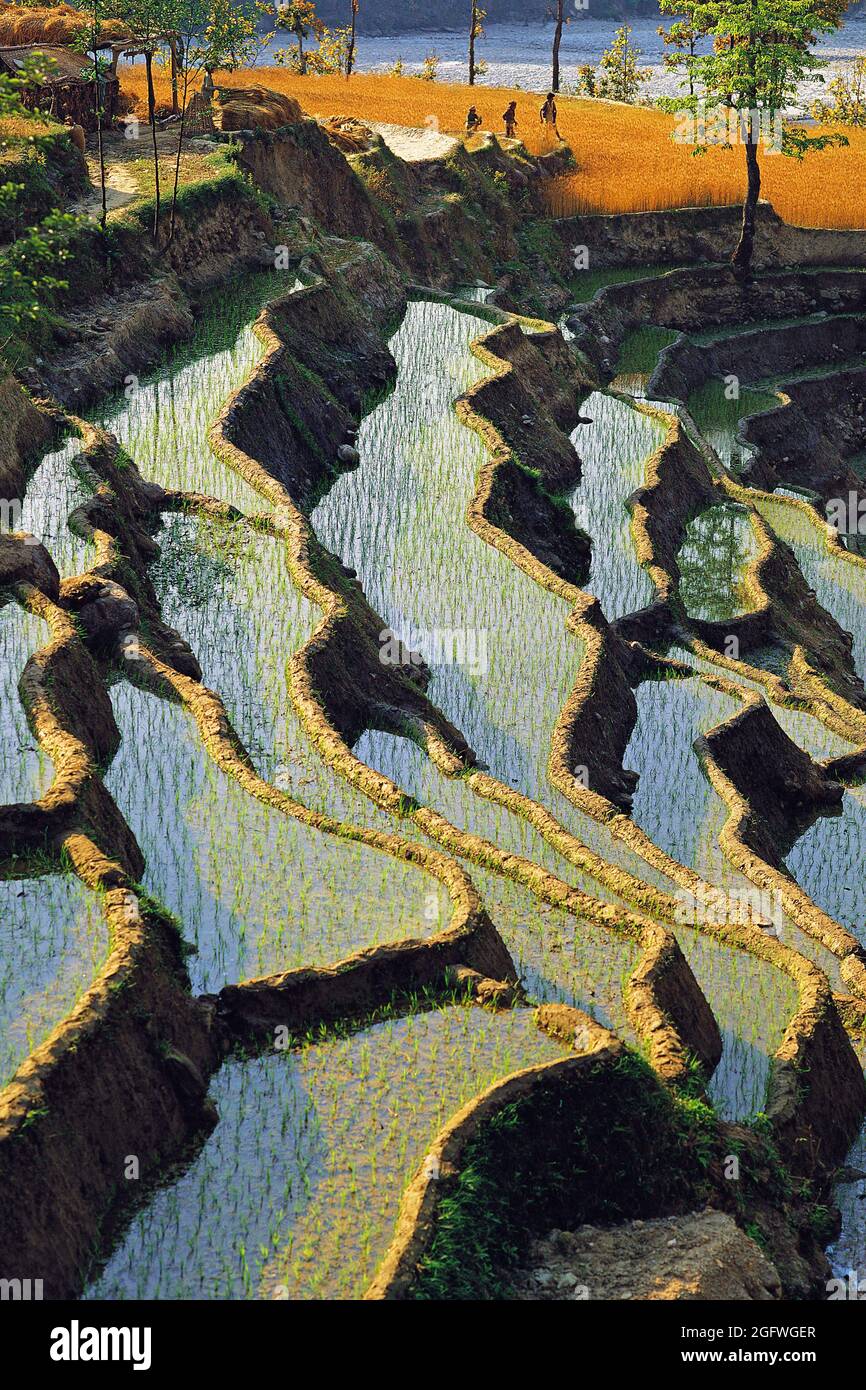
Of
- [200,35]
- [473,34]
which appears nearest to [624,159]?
[473,34]

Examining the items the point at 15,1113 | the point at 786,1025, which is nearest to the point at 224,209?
the point at 786,1025

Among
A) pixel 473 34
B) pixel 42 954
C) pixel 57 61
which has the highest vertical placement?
pixel 473 34

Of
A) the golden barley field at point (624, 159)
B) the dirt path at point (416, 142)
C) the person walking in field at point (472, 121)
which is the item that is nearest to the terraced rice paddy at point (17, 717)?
the dirt path at point (416, 142)

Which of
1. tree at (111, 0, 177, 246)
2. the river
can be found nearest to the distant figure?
tree at (111, 0, 177, 246)

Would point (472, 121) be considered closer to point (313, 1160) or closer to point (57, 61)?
point (57, 61)

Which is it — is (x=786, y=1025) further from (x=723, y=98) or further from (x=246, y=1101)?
(x=723, y=98)

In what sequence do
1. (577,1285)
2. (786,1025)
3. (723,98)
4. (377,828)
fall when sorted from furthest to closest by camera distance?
(723,98)
(377,828)
(786,1025)
(577,1285)
